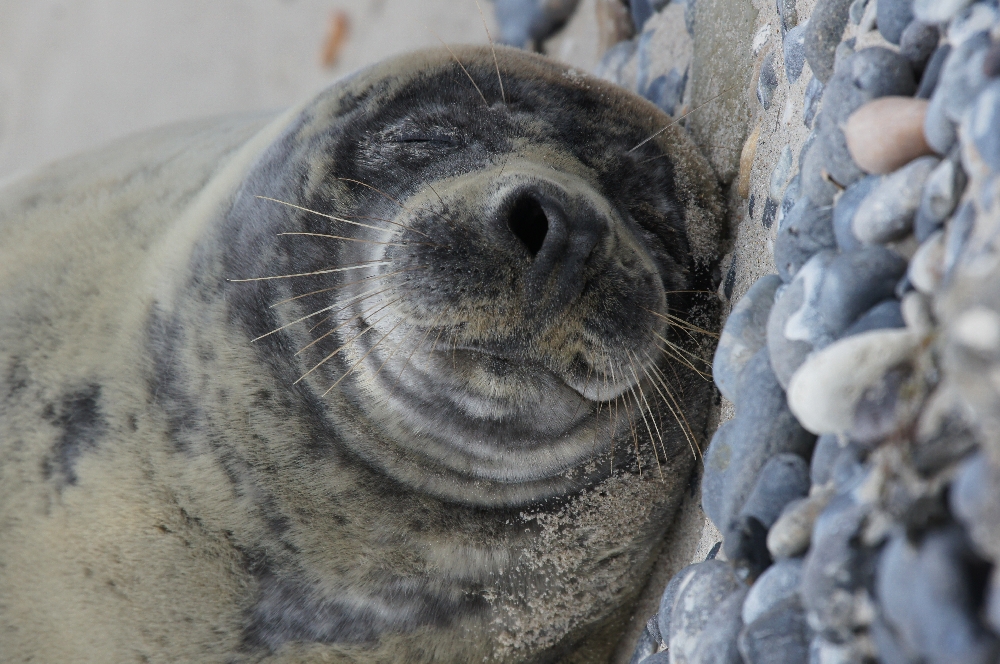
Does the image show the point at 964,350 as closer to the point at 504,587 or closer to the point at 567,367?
the point at 567,367

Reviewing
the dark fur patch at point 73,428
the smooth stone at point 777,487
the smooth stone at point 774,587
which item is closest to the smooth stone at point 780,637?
the smooth stone at point 774,587

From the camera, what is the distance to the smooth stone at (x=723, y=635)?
1.10m

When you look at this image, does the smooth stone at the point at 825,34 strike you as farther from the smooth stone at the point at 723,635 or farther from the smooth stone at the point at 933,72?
the smooth stone at the point at 723,635

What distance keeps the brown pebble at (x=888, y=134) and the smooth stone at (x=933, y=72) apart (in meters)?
0.02

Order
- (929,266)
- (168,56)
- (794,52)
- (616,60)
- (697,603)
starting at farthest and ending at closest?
(168,56), (616,60), (794,52), (697,603), (929,266)

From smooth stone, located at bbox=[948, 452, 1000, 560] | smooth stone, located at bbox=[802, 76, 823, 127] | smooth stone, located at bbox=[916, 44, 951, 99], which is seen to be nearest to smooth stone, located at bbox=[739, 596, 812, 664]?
smooth stone, located at bbox=[948, 452, 1000, 560]

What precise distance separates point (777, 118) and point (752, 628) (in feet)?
3.80

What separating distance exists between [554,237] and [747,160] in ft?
2.09

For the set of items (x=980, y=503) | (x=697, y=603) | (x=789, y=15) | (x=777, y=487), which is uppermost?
(x=789, y=15)

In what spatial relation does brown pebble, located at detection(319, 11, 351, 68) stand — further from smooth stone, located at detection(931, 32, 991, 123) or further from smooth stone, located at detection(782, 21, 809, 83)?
smooth stone, located at detection(931, 32, 991, 123)

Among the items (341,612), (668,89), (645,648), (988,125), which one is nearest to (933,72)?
(988,125)

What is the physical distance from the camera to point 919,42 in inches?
43.9

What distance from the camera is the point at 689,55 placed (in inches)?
100

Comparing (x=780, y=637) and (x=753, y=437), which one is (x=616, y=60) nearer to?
(x=753, y=437)
